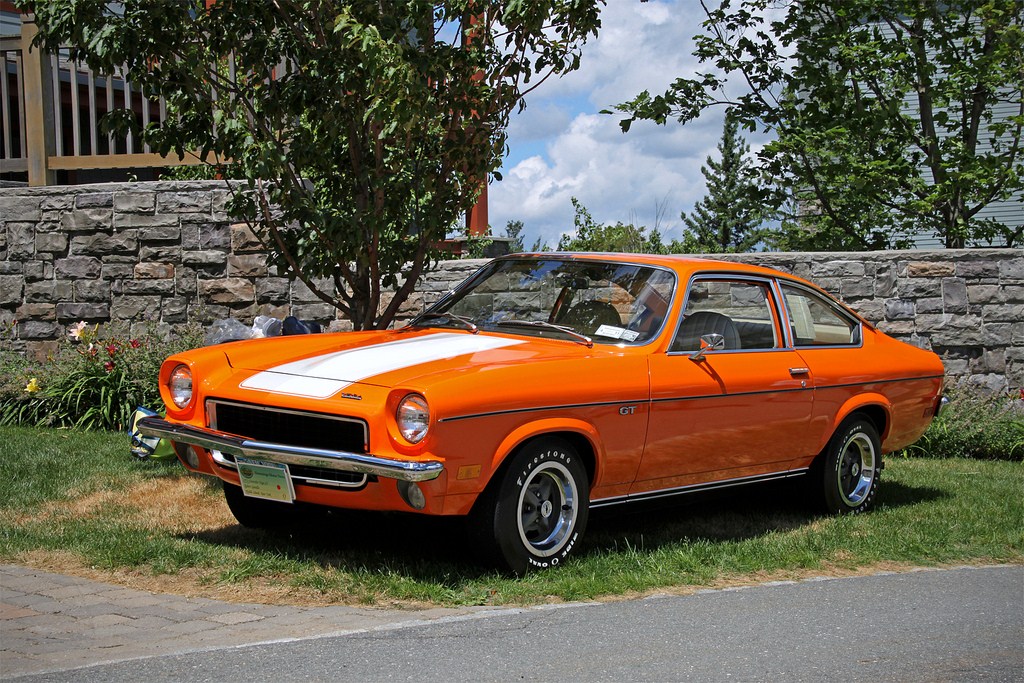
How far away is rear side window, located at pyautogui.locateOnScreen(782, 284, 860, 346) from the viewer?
7.46 metres

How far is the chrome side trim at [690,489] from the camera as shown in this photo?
6158 mm

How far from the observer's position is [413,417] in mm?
5316

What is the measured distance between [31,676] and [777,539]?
164 inches

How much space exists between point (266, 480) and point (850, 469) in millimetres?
3986

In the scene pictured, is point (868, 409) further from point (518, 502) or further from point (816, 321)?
point (518, 502)

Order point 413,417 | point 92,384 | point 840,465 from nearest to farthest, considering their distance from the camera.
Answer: point 413,417 → point 840,465 → point 92,384

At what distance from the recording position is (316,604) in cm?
527

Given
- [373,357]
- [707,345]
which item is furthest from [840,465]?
[373,357]

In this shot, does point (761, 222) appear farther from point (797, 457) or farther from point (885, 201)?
point (797, 457)

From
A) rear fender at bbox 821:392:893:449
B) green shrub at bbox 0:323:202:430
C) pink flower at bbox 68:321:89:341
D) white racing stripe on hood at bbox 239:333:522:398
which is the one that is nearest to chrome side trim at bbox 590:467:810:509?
rear fender at bbox 821:392:893:449

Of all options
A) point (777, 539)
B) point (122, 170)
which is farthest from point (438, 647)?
point (122, 170)

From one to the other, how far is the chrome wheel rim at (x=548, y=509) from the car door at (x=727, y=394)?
0.56 metres

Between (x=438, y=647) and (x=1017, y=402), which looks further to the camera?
(x=1017, y=402)

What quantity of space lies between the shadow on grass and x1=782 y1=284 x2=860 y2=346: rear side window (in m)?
0.96
